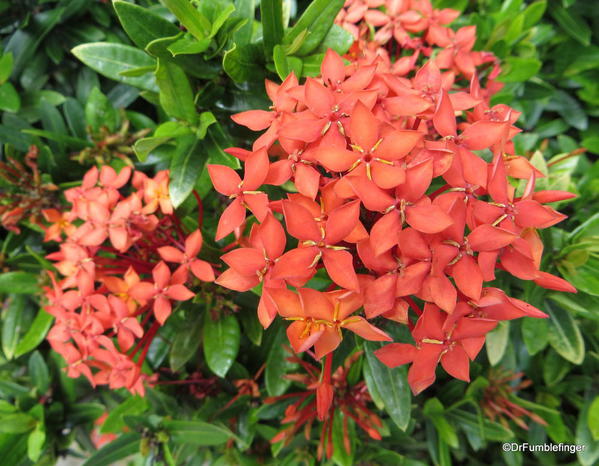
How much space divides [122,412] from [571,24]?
158 cm

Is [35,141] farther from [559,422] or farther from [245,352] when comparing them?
[559,422]

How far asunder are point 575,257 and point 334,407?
561mm

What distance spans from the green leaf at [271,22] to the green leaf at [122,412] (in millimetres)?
812

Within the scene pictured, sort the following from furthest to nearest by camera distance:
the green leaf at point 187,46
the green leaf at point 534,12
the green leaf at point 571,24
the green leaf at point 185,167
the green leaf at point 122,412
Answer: the green leaf at point 571,24, the green leaf at point 534,12, the green leaf at point 122,412, the green leaf at point 185,167, the green leaf at point 187,46

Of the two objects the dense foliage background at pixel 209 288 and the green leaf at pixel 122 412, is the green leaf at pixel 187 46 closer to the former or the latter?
the dense foliage background at pixel 209 288

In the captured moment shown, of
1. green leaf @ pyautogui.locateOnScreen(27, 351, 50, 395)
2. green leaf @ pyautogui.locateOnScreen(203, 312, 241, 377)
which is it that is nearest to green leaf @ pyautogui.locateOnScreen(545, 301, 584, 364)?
green leaf @ pyautogui.locateOnScreen(203, 312, 241, 377)

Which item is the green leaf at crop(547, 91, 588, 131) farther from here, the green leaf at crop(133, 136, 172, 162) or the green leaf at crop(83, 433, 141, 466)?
the green leaf at crop(83, 433, 141, 466)

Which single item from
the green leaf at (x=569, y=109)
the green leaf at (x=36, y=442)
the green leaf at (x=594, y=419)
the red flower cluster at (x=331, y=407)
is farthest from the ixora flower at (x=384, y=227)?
the green leaf at (x=569, y=109)

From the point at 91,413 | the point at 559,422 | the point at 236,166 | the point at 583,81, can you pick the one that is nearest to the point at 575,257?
the point at 559,422

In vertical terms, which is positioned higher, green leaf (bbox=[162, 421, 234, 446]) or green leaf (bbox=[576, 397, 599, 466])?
green leaf (bbox=[162, 421, 234, 446])

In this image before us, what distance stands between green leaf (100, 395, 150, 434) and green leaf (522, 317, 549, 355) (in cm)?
86

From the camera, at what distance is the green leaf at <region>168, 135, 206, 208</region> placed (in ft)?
2.58

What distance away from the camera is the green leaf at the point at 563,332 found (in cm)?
94

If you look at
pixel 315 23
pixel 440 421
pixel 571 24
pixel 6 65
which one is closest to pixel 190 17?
pixel 315 23
